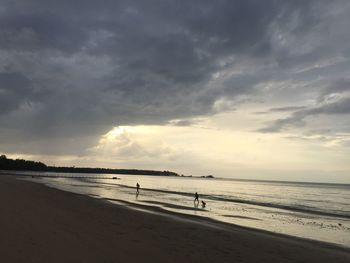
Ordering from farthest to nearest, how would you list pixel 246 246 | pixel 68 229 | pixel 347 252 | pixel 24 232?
pixel 347 252 < pixel 246 246 < pixel 68 229 < pixel 24 232

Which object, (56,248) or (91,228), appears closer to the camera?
(56,248)

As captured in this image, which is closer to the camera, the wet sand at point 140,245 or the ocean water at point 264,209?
the wet sand at point 140,245

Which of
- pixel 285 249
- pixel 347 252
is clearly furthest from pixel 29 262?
pixel 347 252

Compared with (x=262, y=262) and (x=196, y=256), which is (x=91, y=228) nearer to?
(x=196, y=256)

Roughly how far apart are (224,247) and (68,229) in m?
6.43

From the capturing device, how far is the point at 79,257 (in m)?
9.88

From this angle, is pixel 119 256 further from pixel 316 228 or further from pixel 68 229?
pixel 316 228

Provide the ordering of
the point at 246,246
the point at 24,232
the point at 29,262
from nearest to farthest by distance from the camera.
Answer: the point at 29,262 < the point at 24,232 < the point at 246,246

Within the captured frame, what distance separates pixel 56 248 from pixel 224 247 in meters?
7.23

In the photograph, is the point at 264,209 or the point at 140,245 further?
the point at 264,209

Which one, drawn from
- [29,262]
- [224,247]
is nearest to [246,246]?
[224,247]

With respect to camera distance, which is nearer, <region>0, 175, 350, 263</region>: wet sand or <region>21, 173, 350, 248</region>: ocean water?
<region>0, 175, 350, 263</region>: wet sand

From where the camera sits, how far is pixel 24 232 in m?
12.2

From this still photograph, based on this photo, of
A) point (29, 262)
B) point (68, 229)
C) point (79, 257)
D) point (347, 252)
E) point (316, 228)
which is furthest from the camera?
point (316, 228)
